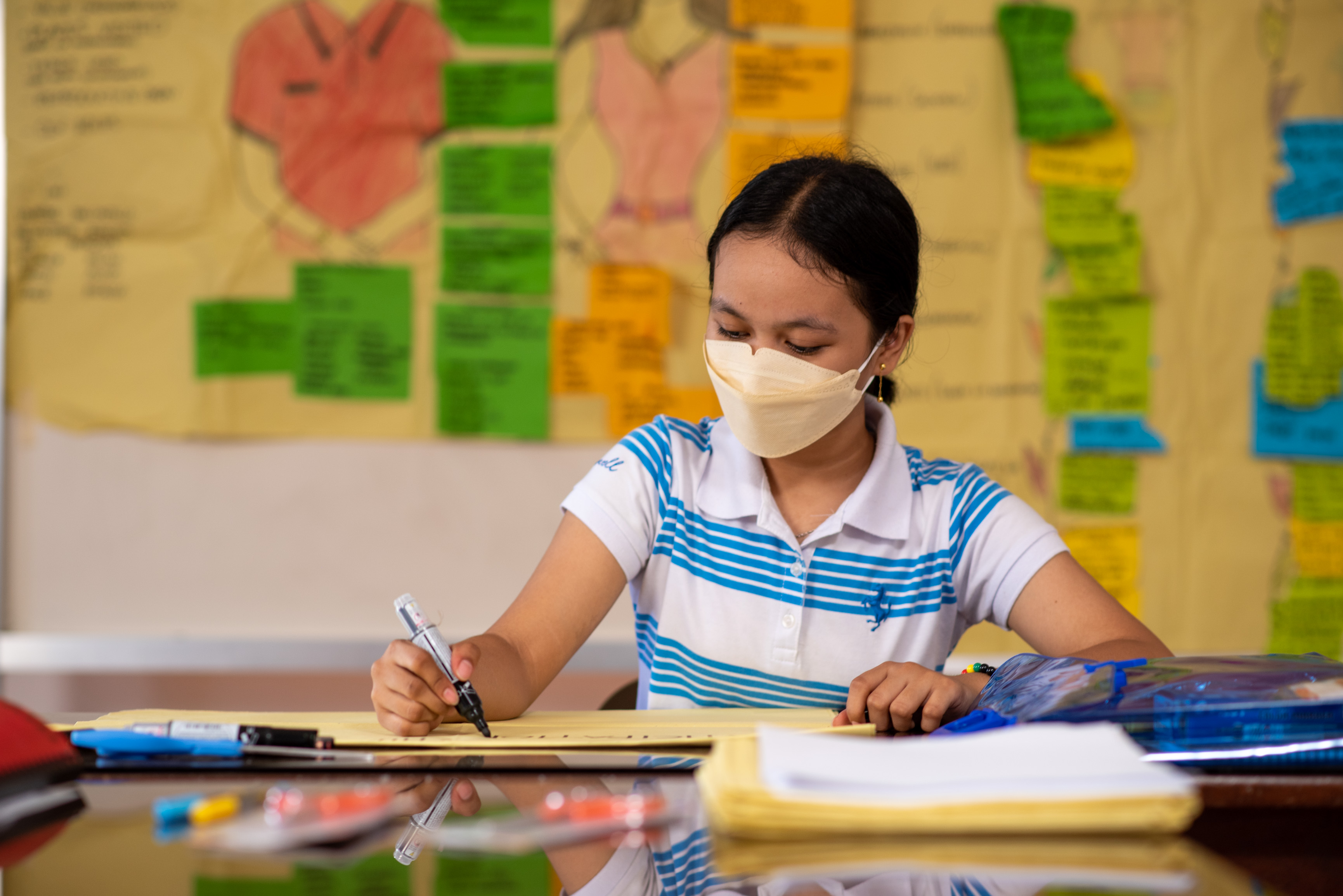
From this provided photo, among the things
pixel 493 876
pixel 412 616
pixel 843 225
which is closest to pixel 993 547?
pixel 843 225

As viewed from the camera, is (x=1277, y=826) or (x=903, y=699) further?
(x=903, y=699)

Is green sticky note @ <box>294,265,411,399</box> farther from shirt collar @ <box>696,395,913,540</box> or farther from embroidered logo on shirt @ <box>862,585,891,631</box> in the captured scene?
embroidered logo on shirt @ <box>862,585,891,631</box>

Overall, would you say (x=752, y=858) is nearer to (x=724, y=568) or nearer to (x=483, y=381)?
(x=724, y=568)

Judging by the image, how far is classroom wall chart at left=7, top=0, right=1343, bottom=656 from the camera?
1.65 meters

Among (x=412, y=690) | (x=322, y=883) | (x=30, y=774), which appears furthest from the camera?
(x=412, y=690)

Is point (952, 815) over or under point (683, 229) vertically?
under

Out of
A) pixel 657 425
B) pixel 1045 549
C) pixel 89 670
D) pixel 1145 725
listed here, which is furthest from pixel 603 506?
pixel 89 670

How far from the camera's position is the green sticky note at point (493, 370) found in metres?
1.68

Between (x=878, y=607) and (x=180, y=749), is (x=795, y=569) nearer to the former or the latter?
(x=878, y=607)

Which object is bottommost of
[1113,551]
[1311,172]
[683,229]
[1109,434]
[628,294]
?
[1113,551]

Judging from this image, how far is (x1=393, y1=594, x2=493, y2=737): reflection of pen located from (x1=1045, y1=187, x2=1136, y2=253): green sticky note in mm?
1353

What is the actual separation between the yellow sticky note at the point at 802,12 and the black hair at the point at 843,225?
65 cm

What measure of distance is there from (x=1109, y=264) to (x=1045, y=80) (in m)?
0.33

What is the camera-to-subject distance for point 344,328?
5.48 feet
